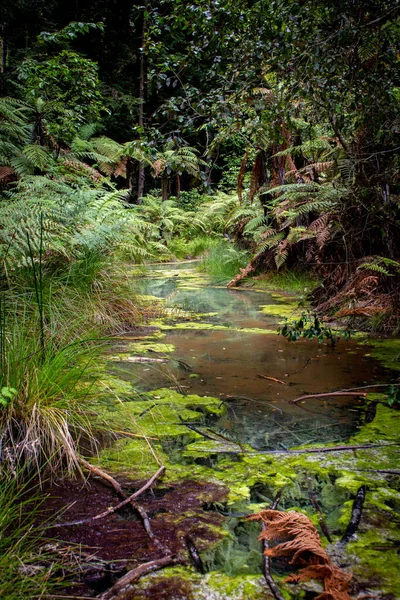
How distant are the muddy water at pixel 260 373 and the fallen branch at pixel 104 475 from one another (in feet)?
1.15

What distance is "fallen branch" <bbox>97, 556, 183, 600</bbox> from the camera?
37.5 inches

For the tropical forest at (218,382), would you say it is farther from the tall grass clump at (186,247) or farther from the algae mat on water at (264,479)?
the tall grass clump at (186,247)

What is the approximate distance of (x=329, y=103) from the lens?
2.23 m

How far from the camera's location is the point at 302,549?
42.0 inches

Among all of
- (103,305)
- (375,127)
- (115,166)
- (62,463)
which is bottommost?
(62,463)

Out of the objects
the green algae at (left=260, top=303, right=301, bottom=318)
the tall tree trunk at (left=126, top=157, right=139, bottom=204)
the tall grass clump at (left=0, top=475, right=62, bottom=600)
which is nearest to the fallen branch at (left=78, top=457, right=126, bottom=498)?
the tall grass clump at (left=0, top=475, right=62, bottom=600)

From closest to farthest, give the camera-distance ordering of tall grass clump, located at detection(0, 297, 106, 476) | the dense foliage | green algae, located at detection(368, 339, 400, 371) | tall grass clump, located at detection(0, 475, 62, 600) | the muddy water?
tall grass clump, located at detection(0, 475, 62, 600) → tall grass clump, located at detection(0, 297, 106, 476) → the dense foliage → the muddy water → green algae, located at detection(368, 339, 400, 371)

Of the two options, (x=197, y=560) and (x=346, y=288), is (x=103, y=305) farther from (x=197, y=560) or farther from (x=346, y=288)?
(x=197, y=560)

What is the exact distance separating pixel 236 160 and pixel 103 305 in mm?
12747

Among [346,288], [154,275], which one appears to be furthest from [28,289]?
[154,275]

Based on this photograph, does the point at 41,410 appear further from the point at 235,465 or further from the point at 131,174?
the point at 131,174

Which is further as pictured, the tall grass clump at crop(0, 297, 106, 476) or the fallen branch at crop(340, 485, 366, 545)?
the tall grass clump at crop(0, 297, 106, 476)

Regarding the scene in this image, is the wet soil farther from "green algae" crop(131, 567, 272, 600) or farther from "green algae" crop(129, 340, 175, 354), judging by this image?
"green algae" crop(129, 340, 175, 354)

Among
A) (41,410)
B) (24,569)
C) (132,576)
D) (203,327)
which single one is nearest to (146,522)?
(132,576)
